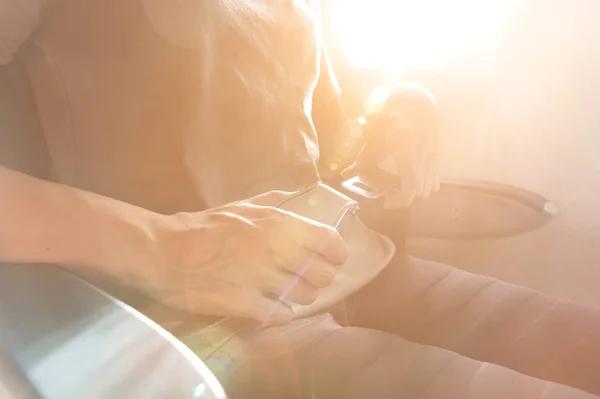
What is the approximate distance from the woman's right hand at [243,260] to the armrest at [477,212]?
39cm

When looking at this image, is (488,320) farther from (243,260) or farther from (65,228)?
(65,228)

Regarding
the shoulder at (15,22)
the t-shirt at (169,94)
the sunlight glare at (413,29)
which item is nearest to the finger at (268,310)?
the t-shirt at (169,94)

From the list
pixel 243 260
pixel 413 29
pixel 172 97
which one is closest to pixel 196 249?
pixel 243 260

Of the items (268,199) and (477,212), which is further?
(477,212)

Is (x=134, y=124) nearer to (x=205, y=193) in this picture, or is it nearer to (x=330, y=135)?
(x=205, y=193)

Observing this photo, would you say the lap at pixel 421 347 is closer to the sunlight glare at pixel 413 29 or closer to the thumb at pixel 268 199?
the thumb at pixel 268 199

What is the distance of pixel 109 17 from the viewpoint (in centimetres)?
45

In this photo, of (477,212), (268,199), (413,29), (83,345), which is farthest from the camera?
(413,29)

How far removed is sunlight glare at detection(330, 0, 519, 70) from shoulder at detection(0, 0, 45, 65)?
658 mm

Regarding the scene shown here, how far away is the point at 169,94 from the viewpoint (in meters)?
0.50

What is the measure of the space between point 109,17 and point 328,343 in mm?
336

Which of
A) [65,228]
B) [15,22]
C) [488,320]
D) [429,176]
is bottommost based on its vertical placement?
[488,320]

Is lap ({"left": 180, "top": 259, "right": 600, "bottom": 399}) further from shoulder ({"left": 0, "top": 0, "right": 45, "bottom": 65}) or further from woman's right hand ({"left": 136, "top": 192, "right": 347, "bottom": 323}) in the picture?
shoulder ({"left": 0, "top": 0, "right": 45, "bottom": 65})

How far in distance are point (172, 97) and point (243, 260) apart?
17cm
